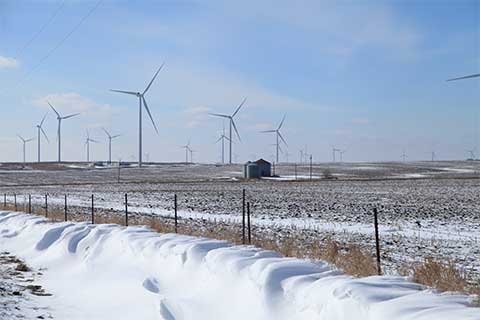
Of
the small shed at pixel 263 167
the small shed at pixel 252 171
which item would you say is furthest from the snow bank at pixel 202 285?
the small shed at pixel 263 167

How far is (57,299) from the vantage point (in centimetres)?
1138

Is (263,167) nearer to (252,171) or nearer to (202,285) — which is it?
(252,171)

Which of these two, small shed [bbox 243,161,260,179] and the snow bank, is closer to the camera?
the snow bank

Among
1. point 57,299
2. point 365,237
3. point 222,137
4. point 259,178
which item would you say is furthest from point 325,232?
point 222,137

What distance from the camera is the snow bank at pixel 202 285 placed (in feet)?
24.4

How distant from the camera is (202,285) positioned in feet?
35.7

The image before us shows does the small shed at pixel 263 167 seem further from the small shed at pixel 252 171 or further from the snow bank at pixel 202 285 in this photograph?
the snow bank at pixel 202 285

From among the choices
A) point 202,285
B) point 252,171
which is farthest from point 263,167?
point 202,285

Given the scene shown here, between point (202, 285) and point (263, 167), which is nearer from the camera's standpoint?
point (202, 285)

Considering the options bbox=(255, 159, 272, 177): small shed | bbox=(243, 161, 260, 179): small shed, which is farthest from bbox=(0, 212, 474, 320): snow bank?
bbox=(255, 159, 272, 177): small shed

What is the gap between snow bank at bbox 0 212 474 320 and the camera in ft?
24.4

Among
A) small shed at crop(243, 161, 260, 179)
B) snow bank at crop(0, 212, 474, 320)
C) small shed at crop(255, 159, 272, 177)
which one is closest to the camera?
snow bank at crop(0, 212, 474, 320)

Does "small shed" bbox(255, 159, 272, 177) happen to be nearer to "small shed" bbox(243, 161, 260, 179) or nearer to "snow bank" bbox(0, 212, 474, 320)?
"small shed" bbox(243, 161, 260, 179)

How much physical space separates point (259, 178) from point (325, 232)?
7008 centimetres
